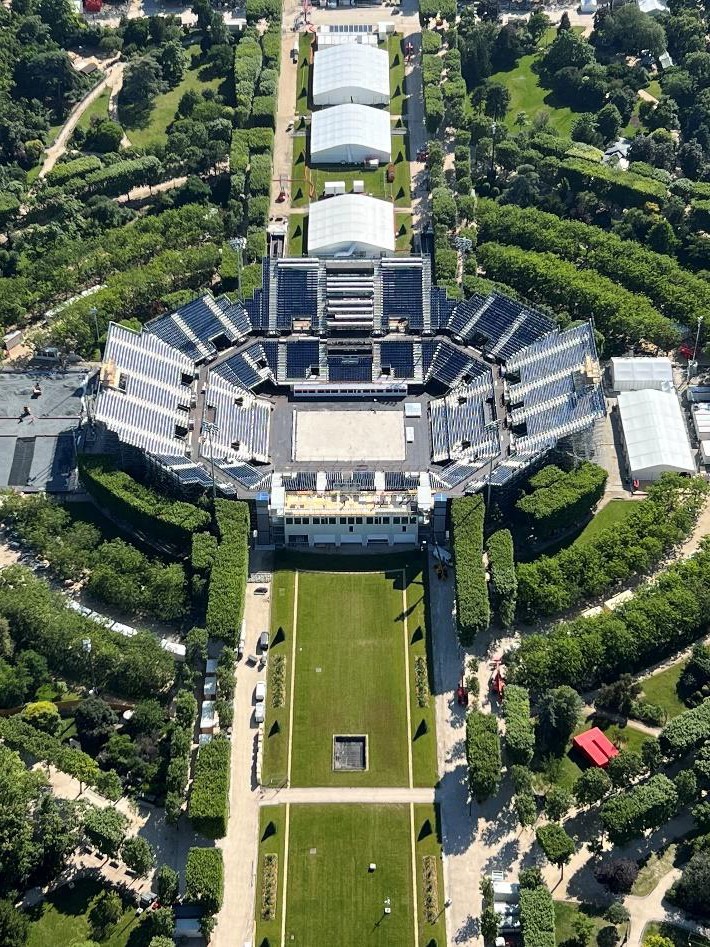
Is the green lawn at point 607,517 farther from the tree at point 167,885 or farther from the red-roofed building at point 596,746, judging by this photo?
the tree at point 167,885

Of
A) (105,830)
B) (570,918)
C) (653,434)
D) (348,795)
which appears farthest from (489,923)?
(653,434)

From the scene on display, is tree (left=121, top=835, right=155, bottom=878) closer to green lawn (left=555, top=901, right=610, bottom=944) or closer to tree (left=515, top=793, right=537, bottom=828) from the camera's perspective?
tree (left=515, top=793, right=537, bottom=828)

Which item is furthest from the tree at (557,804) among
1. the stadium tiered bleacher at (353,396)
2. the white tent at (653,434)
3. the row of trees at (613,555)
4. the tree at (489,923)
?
the white tent at (653,434)

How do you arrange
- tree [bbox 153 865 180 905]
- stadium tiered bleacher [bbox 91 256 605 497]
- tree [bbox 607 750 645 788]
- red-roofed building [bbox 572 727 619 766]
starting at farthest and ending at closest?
stadium tiered bleacher [bbox 91 256 605 497] < red-roofed building [bbox 572 727 619 766] < tree [bbox 607 750 645 788] < tree [bbox 153 865 180 905]

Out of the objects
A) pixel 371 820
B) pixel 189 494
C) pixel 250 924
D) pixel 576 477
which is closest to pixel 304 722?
pixel 371 820

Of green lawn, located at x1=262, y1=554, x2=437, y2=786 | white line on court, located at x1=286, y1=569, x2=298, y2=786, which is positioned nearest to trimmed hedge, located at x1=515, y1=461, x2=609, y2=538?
green lawn, located at x1=262, y1=554, x2=437, y2=786

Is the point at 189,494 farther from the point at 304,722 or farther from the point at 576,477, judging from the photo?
the point at 576,477

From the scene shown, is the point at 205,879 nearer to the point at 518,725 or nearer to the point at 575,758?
the point at 518,725
